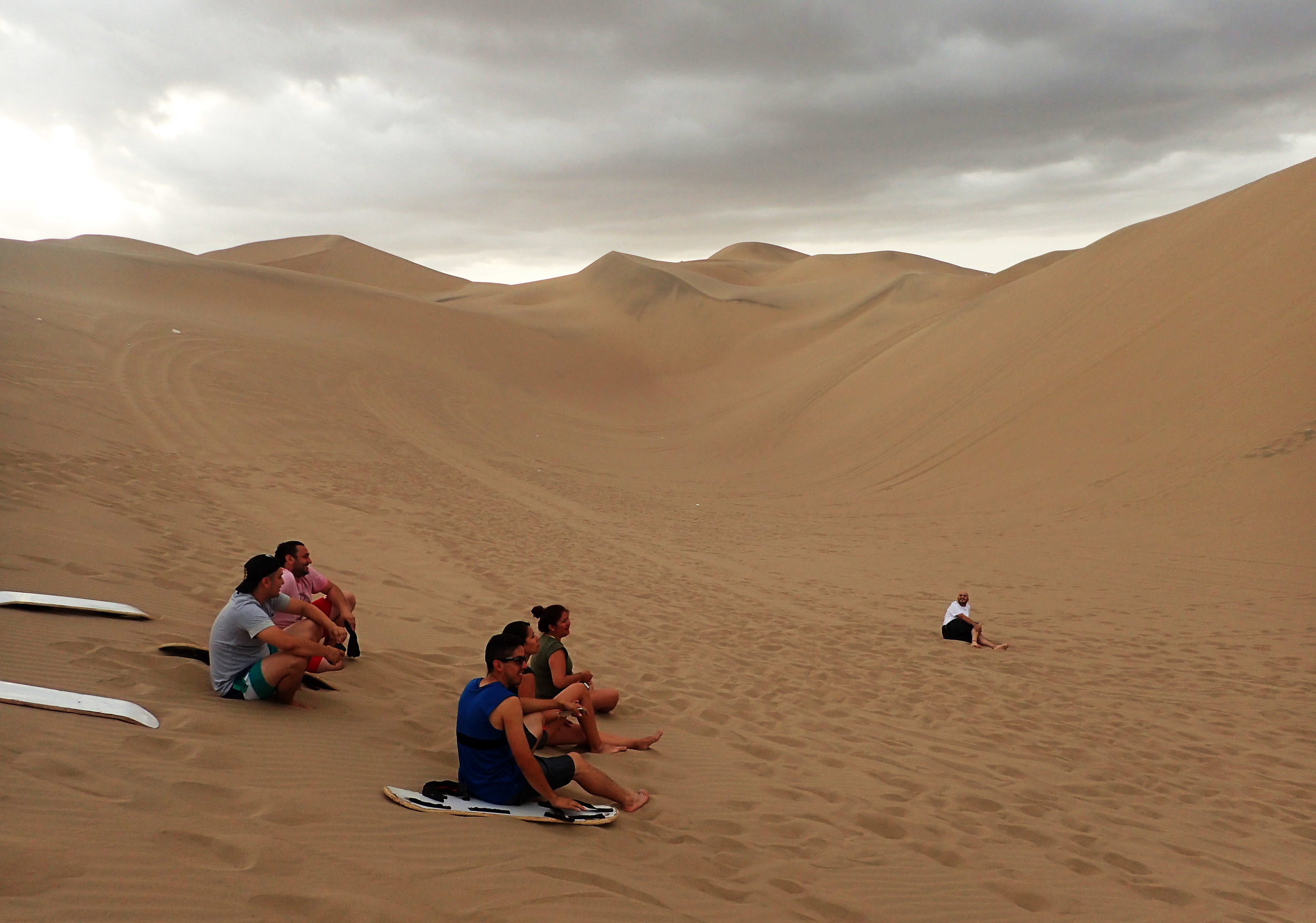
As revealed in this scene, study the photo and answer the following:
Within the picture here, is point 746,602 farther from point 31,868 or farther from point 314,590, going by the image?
point 31,868

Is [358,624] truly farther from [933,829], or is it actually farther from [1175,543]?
[1175,543]

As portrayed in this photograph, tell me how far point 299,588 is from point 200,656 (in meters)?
0.90

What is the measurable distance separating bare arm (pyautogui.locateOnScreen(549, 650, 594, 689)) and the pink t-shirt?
1835 millimetres

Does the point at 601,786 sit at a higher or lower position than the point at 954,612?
lower

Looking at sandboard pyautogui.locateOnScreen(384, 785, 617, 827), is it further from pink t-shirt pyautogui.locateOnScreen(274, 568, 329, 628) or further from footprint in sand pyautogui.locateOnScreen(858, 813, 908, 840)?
pink t-shirt pyautogui.locateOnScreen(274, 568, 329, 628)

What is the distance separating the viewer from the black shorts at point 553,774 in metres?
4.50

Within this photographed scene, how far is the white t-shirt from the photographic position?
9.55 metres

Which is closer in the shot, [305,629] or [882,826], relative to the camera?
[882,826]

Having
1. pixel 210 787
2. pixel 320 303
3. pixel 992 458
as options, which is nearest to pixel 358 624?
pixel 210 787

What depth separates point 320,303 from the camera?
38.0 m

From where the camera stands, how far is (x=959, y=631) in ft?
31.0

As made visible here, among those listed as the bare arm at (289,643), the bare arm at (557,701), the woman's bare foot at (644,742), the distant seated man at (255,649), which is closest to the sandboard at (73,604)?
the distant seated man at (255,649)

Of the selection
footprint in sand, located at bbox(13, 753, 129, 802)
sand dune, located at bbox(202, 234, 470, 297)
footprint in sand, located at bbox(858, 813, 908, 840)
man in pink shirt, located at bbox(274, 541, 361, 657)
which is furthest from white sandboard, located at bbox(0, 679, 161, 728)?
sand dune, located at bbox(202, 234, 470, 297)

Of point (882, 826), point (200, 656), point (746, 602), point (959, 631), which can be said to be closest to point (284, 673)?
point (200, 656)
